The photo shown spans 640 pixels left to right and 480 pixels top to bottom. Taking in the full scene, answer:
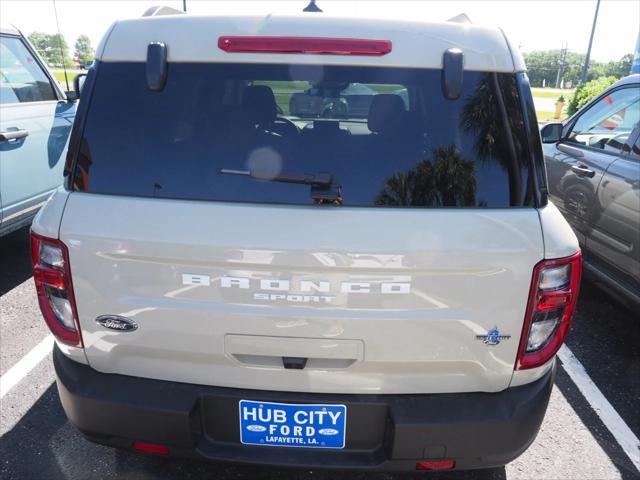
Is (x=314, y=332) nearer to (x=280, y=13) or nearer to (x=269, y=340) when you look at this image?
(x=269, y=340)

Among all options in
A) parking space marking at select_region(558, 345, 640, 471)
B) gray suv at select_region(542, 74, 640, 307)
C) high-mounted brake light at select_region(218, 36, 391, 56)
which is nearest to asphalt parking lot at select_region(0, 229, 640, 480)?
parking space marking at select_region(558, 345, 640, 471)

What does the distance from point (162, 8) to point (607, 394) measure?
3.18 metres

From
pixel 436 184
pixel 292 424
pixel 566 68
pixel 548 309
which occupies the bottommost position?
pixel 566 68

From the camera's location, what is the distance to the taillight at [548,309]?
5.57 feet

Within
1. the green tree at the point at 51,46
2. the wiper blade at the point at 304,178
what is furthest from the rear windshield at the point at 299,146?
the green tree at the point at 51,46

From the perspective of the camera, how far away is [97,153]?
5.81 ft

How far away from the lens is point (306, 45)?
169 centimetres

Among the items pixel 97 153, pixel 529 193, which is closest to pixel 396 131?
pixel 529 193

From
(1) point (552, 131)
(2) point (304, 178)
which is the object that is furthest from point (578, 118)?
(2) point (304, 178)

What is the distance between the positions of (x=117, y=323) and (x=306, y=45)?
1.13 metres

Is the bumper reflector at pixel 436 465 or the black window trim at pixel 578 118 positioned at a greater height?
the black window trim at pixel 578 118

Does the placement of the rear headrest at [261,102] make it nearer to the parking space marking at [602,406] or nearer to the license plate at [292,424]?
the license plate at [292,424]

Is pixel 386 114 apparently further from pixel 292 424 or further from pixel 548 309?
pixel 292 424

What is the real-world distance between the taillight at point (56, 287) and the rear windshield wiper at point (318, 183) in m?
0.74
